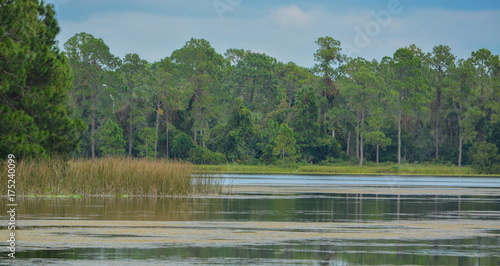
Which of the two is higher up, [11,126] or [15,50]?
[15,50]

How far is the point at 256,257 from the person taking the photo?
13.5 meters

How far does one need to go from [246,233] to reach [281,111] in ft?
264

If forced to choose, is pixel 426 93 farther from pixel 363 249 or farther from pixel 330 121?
pixel 363 249

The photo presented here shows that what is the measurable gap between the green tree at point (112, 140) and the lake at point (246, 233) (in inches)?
2191

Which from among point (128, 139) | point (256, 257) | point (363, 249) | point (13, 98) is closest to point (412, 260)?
point (363, 249)

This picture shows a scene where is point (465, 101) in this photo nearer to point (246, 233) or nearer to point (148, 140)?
point (148, 140)

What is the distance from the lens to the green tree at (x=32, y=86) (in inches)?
1172

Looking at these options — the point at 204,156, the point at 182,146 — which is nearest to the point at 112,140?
the point at 182,146

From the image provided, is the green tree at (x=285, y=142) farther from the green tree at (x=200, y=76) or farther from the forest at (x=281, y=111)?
the green tree at (x=200, y=76)

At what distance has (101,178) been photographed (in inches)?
1172

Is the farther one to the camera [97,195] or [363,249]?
[97,195]

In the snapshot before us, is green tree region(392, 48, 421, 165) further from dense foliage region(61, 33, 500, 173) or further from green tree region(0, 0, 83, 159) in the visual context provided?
green tree region(0, 0, 83, 159)

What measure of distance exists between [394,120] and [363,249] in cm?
8978

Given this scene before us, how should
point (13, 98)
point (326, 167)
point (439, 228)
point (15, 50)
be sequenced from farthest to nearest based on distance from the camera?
point (326, 167) < point (13, 98) < point (15, 50) < point (439, 228)
